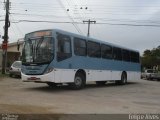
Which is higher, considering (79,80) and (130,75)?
(130,75)

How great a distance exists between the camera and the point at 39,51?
59.2 feet

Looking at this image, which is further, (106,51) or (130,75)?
(130,75)

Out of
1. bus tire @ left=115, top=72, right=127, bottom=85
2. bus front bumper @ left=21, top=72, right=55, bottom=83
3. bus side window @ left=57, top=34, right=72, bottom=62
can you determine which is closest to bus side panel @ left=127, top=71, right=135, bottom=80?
bus tire @ left=115, top=72, right=127, bottom=85

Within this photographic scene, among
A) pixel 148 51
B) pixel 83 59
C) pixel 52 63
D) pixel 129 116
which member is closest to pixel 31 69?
pixel 52 63

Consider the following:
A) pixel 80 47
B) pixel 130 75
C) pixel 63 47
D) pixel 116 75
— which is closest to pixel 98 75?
pixel 80 47

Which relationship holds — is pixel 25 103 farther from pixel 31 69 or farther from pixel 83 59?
pixel 83 59

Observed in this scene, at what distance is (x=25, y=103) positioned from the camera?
12961mm

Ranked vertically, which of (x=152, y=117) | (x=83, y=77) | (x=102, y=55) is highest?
(x=102, y=55)

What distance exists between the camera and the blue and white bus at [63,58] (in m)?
17.8

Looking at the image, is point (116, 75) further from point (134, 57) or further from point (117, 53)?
point (134, 57)

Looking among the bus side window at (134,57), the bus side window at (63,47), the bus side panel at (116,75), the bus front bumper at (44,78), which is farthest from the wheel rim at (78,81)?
the bus side window at (134,57)

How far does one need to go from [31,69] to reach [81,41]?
12.5ft

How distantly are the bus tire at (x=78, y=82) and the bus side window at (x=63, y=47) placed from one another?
1.57m

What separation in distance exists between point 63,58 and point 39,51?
130 centimetres
